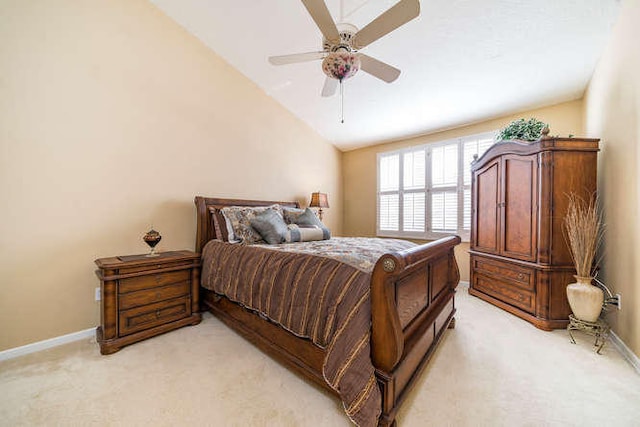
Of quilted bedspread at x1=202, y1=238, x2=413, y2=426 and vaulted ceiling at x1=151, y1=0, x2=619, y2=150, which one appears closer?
quilted bedspread at x1=202, y1=238, x2=413, y2=426

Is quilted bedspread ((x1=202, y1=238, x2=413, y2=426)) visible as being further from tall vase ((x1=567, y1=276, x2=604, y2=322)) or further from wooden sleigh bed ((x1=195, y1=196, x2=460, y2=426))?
tall vase ((x1=567, y1=276, x2=604, y2=322))

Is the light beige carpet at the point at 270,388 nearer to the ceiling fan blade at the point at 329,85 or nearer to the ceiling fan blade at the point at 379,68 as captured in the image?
the ceiling fan blade at the point at 379,68

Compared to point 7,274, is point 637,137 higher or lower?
higher

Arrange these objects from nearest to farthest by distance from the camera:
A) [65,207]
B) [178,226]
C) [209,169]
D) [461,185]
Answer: [65,207], [178,226], [209,169], [461,185]

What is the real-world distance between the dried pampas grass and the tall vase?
4.8 inches

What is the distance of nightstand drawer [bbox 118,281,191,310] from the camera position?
1.99m

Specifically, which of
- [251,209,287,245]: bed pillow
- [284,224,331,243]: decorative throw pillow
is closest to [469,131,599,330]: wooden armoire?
[284,224,331,243]: decorative throw pillow

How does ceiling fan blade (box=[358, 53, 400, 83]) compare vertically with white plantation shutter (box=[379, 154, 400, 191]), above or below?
above

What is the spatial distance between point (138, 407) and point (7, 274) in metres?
1.55

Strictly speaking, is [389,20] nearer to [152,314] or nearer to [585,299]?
[585,299]

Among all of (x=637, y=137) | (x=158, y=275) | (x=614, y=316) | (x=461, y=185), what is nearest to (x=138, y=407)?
(x=158, y=275)

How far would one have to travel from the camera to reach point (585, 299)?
80.8 inches

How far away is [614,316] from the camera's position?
2090 millimetres

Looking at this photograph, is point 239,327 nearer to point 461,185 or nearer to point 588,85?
point 461,185
